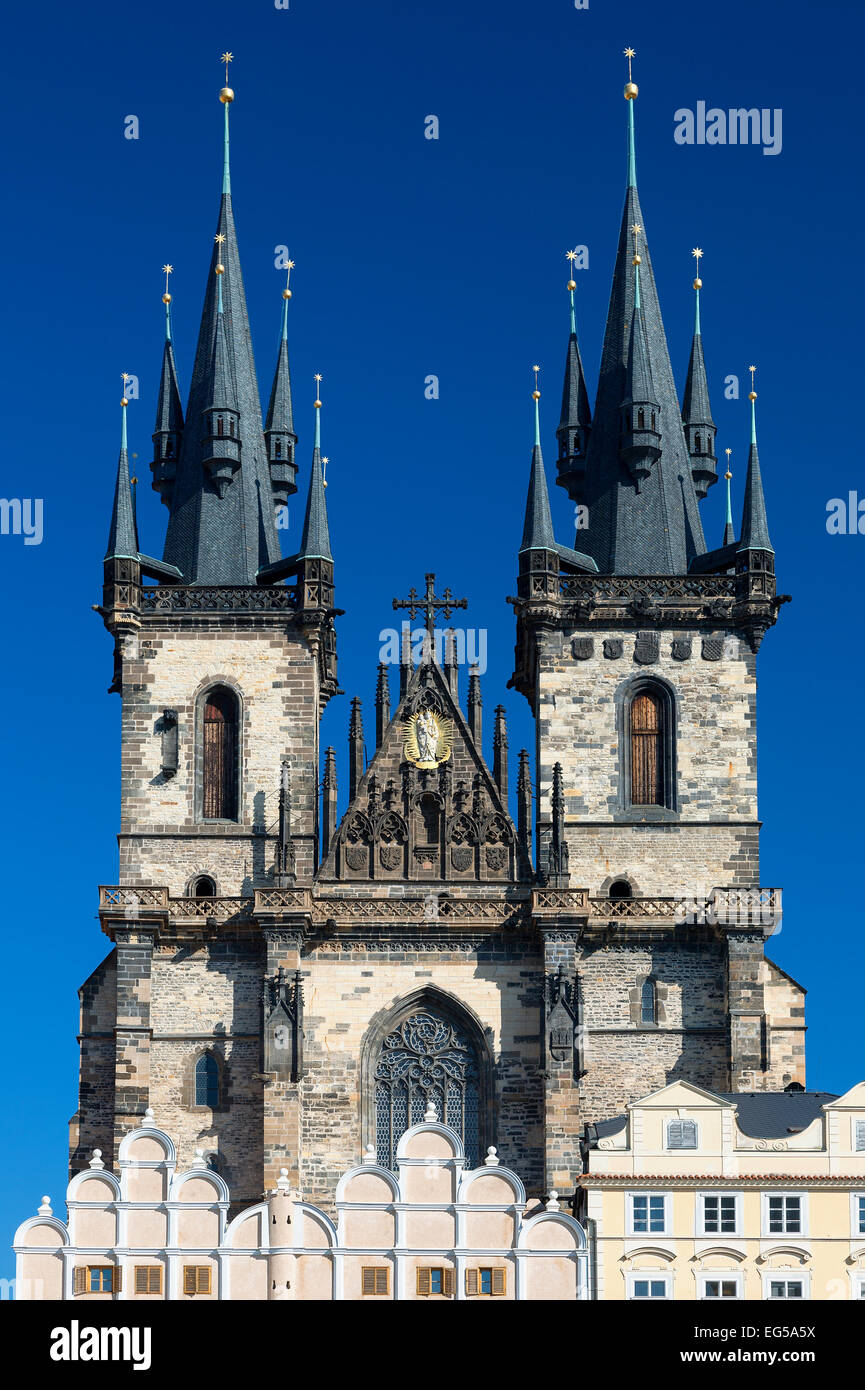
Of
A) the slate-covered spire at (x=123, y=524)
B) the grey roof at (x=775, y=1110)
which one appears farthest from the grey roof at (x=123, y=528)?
the grey roof at (x=775, y=1110)

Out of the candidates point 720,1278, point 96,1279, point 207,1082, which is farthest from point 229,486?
point 720,1278

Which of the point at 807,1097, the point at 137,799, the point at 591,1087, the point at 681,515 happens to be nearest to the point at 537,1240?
the point at 807,1097

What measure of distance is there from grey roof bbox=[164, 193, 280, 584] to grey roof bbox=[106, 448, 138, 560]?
58.5 inches

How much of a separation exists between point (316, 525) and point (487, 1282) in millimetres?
22065

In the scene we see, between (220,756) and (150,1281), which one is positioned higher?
(220,756)

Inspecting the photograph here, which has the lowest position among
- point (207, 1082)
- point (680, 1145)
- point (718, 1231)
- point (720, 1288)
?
point (720, 1288)

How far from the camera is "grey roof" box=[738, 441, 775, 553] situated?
7006 cm

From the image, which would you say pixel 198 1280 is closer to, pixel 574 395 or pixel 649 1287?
pixel 649 1287

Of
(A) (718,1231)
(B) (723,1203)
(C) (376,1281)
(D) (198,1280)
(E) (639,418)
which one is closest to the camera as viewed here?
(C) (376,1281)

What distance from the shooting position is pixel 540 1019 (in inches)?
2606

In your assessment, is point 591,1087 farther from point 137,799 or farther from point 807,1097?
point 137,799

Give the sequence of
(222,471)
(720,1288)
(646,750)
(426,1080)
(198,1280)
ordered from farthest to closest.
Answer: (222,471)
(646,750)
(426,1080)
(720,1288)
(198,1280)

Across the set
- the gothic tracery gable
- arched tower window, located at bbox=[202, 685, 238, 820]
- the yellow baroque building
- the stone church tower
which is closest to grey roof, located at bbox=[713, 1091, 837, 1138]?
the yellow baroque building

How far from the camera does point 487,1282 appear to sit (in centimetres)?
5297
